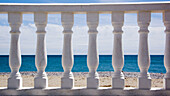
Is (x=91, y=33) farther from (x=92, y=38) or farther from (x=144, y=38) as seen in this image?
(x=144, y=38)

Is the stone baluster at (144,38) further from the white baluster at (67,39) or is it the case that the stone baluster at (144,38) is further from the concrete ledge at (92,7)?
the white baluster at (67,39)

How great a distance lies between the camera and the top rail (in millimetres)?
3961

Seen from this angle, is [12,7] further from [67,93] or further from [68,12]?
[67,93]

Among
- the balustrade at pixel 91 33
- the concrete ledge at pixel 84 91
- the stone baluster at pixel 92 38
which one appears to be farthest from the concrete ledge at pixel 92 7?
the concrete ledge at pixel 84 91

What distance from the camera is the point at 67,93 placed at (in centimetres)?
411

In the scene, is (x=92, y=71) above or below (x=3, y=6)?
below

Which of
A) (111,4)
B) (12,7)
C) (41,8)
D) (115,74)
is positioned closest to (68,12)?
(41,8)

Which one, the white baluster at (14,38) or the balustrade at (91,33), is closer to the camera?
the balustrade at (91,33)

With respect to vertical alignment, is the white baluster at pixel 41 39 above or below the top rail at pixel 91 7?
below

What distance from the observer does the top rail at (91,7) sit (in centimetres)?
396

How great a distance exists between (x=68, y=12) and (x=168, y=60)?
90.4 inches

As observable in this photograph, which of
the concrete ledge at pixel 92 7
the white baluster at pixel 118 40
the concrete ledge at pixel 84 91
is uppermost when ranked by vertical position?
the concrete ledge at pixel 92 7


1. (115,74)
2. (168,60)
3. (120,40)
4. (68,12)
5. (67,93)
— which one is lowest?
(67,93)

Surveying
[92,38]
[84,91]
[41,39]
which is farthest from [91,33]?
[84,91]
